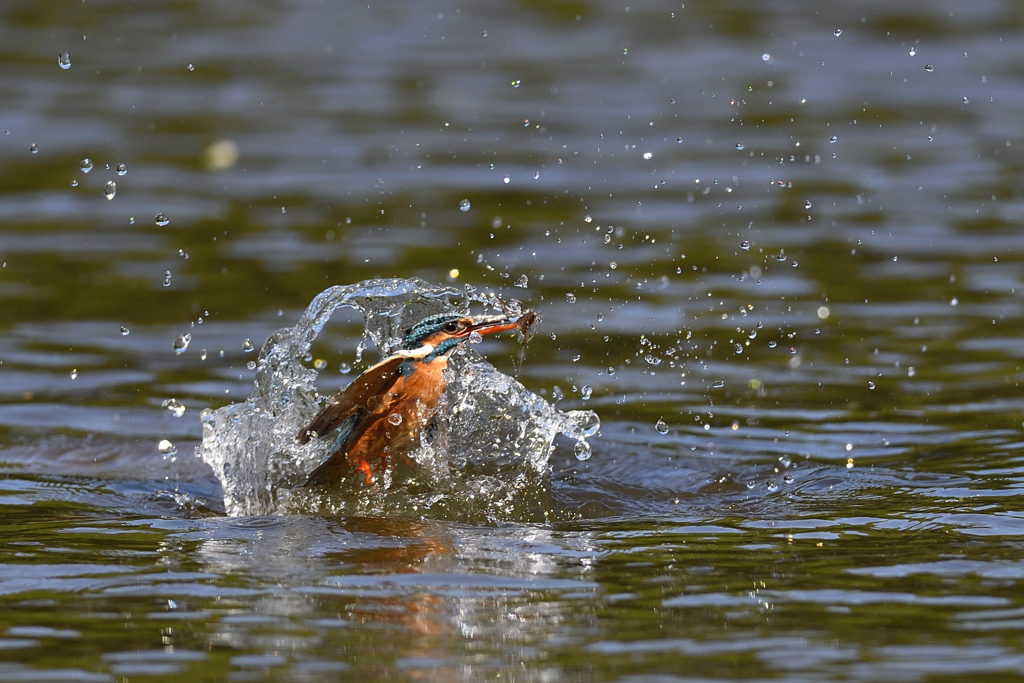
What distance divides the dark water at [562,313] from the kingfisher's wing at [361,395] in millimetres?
579

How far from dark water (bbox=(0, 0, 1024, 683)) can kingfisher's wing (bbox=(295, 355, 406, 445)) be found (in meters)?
0.58

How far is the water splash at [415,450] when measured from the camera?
6605 mm

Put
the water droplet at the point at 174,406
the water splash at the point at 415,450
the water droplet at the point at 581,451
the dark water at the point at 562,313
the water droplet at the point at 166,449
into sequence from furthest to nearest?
1. the water droplet at the point at 174,406
2. the water droplet at the point at 166,449
3. the water droplet at the point at 581,451
4. the water splash at the point at 415,450
5. the dark water at the point at 562,313

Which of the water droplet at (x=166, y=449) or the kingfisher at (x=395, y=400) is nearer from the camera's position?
the kingfisher at (x=395, y=400)

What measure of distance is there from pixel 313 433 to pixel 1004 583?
3.14 metres

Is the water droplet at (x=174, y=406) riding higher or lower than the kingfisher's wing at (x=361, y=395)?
lower

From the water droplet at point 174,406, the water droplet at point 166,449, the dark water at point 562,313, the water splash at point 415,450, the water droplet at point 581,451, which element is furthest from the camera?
the water droplet at point 174,406

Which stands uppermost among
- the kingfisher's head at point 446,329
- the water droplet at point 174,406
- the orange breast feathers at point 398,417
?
the kingfisher's head at point 446,329

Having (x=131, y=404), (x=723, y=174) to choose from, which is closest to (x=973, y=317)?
(x=723, y=174)

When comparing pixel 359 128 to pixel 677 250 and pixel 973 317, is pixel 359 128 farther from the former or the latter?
pixel 973 317

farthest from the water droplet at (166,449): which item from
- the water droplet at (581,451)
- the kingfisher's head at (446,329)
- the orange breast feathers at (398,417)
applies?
the water droplet at (581,451)

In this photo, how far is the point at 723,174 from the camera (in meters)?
13.3

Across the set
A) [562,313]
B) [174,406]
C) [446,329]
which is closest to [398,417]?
[446,329]

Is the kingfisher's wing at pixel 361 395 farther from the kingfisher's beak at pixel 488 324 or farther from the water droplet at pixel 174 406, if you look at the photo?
the water droplet at pixel 174 406
